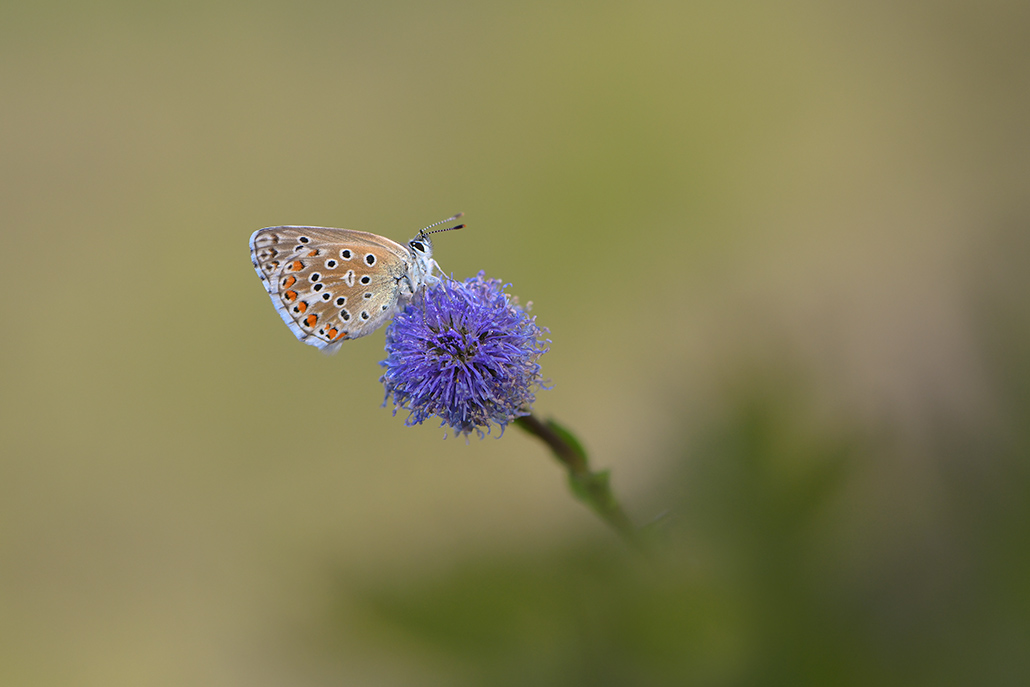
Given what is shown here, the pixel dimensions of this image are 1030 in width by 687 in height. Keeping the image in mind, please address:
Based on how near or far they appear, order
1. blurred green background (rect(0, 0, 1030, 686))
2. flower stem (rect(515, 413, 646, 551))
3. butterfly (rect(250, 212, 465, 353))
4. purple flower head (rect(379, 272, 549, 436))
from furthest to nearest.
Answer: blurred green background (rect(0, 0, 1030, 686)), butterfly (rect(250, 212, 465, 353)), purple flower head (rect(379, 272, 549, 436)), flower stem (rect(515, 413, 646, 551))

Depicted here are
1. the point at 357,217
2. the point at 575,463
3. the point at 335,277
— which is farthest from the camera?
the point at 357,217

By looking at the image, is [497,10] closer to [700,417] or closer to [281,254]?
[281,254]

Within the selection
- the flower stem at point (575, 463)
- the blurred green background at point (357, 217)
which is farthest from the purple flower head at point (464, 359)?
the blurred green background at point (357, 217)

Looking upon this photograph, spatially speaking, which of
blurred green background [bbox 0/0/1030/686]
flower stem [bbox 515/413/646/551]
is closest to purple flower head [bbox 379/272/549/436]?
flower stem [bbox 515/413/646/551]

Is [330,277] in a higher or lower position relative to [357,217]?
lower

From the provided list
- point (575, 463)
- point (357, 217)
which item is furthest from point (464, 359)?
point (357, 217)

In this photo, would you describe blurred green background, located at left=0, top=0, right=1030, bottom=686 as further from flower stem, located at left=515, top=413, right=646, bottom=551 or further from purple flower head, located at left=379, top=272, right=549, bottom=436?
purple flower head, located at left=379, top=272, right=549, bottom=436

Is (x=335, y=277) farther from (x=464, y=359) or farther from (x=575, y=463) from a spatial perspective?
(x=575, y=463)
